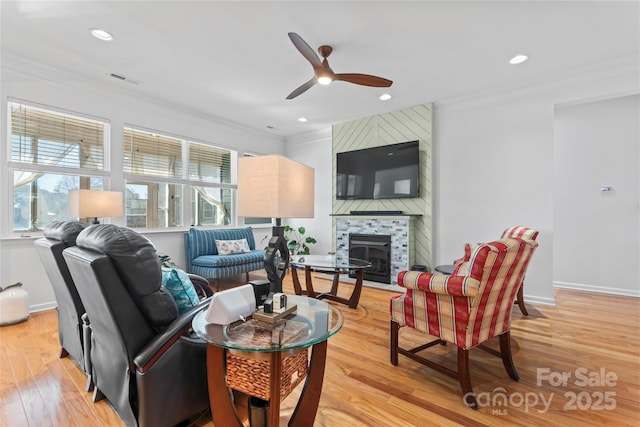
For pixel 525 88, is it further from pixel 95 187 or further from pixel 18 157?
pixel 18 157

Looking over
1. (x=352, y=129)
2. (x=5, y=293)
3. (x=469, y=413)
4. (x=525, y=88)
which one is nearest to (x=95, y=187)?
(x=5, y=293)

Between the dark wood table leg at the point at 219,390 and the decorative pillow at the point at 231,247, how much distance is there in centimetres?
336

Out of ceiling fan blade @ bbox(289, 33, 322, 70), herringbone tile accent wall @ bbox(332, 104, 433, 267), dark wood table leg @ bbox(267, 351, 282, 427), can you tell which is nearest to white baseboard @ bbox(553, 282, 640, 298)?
herringbone tile accent wall @ bbox(332, 104, 433, 267)

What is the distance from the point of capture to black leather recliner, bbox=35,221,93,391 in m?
1.81

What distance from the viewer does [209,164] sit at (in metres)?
5.17

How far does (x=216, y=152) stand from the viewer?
528cm

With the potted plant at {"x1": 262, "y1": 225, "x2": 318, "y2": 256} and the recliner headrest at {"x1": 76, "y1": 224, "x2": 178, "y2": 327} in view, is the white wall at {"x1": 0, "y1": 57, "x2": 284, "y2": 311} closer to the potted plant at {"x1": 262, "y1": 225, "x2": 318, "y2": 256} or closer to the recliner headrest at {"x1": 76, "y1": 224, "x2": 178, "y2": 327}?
the potted plant at {"x1": 262, "y1": 225, "x2": 318, "y2": 256}

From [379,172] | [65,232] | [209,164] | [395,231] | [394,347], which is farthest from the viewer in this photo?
[209,164]

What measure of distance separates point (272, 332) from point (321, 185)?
15.6 feet

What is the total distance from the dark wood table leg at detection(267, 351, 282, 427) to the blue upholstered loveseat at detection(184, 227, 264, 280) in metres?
3.18

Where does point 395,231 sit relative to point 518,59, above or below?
below

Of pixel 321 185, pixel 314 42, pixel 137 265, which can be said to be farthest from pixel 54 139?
pixel 321 185

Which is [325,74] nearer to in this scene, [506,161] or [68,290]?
[68,290]

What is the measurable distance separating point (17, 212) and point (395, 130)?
4.92 metres
